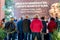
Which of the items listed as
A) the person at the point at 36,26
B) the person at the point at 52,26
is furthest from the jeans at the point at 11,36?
the person at the point at 52,26

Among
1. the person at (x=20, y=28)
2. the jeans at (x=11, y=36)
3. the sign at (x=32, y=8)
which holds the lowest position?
the jeans at (x=11, y=36)

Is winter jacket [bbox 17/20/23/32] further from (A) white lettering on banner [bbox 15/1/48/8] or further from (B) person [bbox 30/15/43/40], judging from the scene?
(A) white lettering on banner [bbox 15/1/48/8]

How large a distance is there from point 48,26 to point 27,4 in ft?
9.13

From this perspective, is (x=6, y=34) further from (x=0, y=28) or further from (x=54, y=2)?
(x=54, y=2)

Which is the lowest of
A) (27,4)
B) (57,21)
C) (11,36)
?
(11,36)

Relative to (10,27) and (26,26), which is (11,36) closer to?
(10,27)

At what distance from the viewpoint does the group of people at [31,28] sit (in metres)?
8.80

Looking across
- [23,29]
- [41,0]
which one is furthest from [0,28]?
[41,0]

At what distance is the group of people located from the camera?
8805 millimetres

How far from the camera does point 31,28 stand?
8844 mm

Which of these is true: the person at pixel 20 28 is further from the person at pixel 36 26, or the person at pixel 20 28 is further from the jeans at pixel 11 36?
the person at pixel 36 26

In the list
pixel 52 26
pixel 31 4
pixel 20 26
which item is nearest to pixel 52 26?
pixel 52 26

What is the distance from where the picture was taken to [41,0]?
443 inches

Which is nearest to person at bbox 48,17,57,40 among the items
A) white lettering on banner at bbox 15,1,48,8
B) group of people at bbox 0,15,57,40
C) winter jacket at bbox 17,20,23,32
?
group of people at bbox 0,15,57,40
